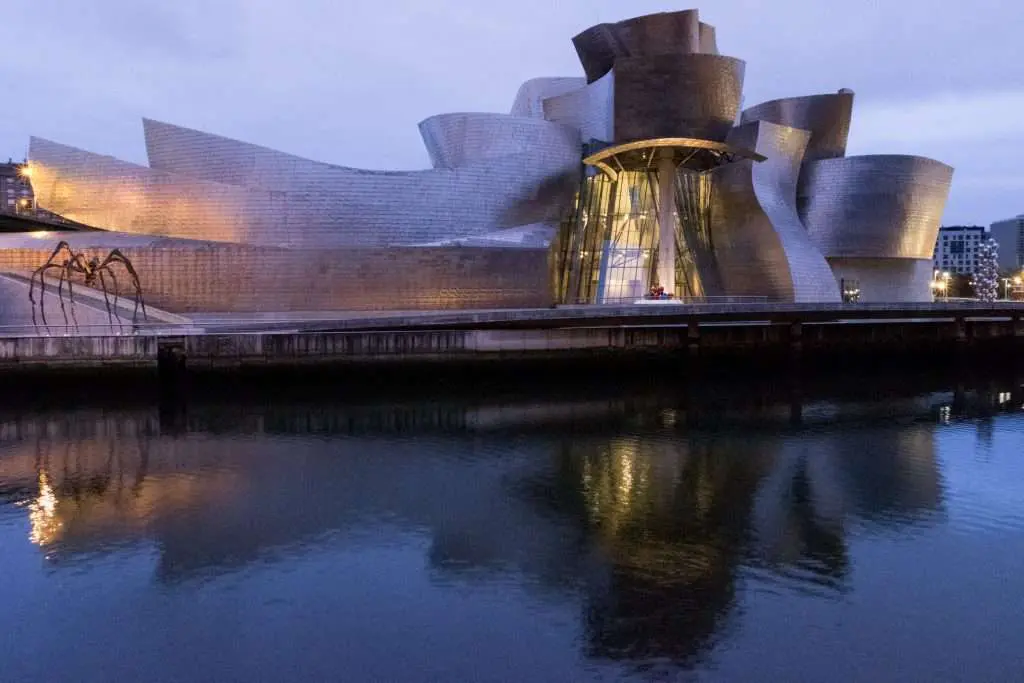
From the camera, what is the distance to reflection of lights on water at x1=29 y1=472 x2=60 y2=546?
270 inches

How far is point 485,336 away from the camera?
17.5m

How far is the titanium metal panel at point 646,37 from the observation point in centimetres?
2445

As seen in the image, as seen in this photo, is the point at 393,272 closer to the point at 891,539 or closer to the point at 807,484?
the point at 807,484

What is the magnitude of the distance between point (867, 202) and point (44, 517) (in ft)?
83.3

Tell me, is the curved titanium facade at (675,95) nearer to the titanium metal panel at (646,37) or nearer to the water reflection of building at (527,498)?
the titanium metal panel at (646,37)

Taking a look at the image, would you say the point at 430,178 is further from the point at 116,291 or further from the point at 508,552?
the point at 508,552

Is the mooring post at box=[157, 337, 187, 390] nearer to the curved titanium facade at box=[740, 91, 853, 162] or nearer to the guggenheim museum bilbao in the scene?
the guggenheim museum bilbao

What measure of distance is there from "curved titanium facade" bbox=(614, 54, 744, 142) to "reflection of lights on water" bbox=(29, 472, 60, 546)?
63.5ft

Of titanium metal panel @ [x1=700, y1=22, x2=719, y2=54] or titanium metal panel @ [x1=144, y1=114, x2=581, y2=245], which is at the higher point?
titanium metal panel @ [x1=700, y1=22, x2=719, y2=54]

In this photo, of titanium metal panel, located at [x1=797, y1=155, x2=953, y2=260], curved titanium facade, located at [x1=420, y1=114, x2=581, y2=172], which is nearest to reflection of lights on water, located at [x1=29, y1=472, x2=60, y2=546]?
Answer: curved titanium facade, located at [x1=420, y1=114, x2=581, y2=172]

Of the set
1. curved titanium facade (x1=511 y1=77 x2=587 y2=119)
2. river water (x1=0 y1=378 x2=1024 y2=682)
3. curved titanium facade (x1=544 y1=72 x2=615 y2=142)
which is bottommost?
river water (x1=0 y1=378 x2=1024 y2=682)

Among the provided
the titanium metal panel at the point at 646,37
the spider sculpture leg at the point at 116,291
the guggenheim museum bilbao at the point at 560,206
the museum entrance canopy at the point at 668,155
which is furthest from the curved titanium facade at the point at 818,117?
→ the spider sculpture leg at the point at 116,291

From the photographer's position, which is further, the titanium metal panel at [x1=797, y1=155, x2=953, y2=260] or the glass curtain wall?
the titanium metal panel at [x1=797, y1=155, x2=953, y2=260]

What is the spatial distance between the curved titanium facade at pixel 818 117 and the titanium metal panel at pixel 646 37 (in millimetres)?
3548
